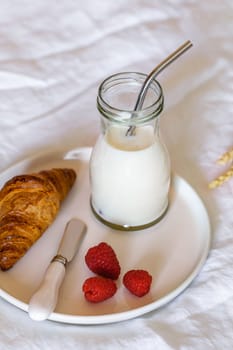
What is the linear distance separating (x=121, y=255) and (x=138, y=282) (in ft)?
0.22

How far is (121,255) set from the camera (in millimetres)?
723

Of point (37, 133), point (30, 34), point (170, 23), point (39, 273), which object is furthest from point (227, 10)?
point (39, 273)

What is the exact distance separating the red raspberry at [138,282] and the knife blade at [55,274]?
7cm

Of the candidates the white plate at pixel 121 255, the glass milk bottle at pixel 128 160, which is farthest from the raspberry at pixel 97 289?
the glass milk bottle at pixel 128 160

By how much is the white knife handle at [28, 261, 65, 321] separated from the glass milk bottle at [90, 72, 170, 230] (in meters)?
0.10

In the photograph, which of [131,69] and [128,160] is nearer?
[128,160]

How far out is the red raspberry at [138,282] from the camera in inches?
26.0

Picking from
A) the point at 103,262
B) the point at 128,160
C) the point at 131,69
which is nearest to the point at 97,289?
the point at 103,262

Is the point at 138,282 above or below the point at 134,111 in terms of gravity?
below

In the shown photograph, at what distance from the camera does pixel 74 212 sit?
2.56 ft

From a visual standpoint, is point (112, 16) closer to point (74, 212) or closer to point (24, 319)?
point (74, 212)

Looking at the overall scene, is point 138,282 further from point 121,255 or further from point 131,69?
point 131,69

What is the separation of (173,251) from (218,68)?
41 centimetres

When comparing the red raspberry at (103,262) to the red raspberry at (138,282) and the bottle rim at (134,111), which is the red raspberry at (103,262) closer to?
the red raspberry at (138,282)
